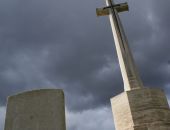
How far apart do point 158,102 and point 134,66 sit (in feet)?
4.42

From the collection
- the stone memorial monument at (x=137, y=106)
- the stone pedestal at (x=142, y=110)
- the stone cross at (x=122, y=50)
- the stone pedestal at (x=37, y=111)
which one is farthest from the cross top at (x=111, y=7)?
the stone pedestal at (x=37, y=111)

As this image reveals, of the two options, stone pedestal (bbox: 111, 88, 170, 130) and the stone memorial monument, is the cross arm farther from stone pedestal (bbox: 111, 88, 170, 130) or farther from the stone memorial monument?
stone pedestal (bbox: 111, 88, 170, 130)

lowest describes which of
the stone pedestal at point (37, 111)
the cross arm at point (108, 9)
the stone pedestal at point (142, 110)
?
the stone pedestal at point (37, 111)

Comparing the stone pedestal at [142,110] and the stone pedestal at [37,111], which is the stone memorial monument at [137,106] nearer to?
the stone pedestal at [142,110]

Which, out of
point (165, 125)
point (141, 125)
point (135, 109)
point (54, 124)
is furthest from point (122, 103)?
point (54, 124)

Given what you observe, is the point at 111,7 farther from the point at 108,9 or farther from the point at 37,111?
the point at 37,111

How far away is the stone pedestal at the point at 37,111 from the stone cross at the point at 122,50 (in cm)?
344

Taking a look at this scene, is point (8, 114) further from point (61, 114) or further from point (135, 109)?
point (135, 109)

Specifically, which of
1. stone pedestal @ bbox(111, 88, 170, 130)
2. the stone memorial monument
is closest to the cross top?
Result: the stone memorial monument

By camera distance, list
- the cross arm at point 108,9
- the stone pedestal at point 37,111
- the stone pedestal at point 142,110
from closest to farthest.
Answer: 1. the stone pedestal at point 37,111
2. the stone pedestal at point 142,110
3. the cross arm at point 108,9

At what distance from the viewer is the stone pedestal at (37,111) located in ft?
8.54

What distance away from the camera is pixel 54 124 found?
2.57 meters

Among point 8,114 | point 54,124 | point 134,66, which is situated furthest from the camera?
point 134,66

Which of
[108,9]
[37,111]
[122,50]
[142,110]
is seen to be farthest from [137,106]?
[108,9]
